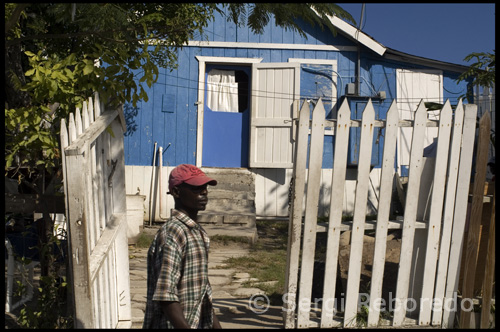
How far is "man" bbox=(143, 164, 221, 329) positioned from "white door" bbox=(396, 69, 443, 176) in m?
8.60

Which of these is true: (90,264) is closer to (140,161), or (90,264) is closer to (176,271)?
(176,271)

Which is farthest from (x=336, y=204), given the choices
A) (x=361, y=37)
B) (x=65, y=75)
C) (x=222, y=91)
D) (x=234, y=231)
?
(x=222, y=91)

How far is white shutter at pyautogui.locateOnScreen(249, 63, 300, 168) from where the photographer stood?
1070cm

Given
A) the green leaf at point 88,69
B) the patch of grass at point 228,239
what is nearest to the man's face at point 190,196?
the green leaf at point 88,69

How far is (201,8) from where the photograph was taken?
801cm

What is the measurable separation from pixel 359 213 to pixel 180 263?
6.55 feet

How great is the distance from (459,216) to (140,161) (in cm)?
743

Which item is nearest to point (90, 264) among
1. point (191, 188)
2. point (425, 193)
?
point (191, 188)

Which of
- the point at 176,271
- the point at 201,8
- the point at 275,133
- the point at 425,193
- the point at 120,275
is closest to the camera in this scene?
the point at 176,271

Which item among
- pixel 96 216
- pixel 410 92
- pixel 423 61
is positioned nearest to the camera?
pixel 96 216

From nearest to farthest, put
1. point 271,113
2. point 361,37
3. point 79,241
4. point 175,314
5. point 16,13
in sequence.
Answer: point 175,314, point 79,241, point 16,13, point 361,37, point 271,113

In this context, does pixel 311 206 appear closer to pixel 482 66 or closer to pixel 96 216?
pixel 96 216

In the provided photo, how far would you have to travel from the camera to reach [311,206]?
438 centimetres

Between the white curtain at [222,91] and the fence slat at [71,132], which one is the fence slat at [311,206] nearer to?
the fence slat at [71,132]
